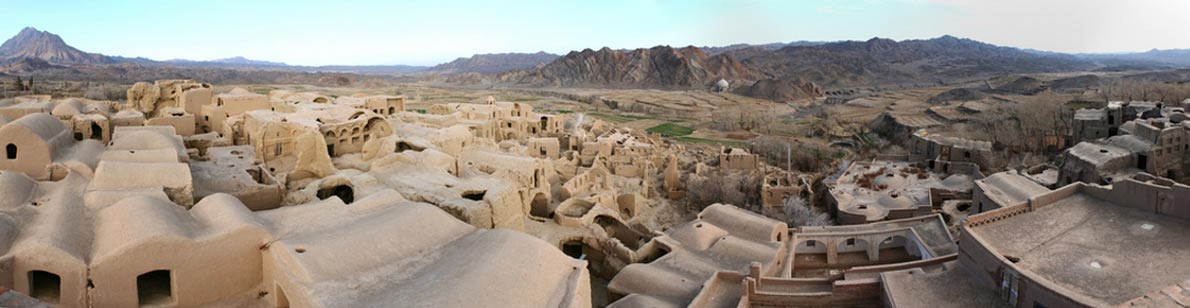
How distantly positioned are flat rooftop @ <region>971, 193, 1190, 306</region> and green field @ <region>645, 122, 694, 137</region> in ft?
134

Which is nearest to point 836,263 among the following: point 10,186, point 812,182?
point 812,182

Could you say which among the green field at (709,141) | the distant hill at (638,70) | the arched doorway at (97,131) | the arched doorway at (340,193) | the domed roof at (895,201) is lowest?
the green field at (709,141)

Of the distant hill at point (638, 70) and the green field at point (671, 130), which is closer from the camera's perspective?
the green field at point (671, 130)

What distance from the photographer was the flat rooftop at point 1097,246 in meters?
13.2

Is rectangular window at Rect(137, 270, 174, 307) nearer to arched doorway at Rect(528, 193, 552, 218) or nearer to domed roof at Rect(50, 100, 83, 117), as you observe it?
arched doorway at Rect(528, 193, 552, 218)

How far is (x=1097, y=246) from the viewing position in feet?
48.7

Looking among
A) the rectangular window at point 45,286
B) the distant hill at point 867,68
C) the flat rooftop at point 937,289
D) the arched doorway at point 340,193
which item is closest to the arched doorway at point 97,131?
the arched doorway at point 340,193

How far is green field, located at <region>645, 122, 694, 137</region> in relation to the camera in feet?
194

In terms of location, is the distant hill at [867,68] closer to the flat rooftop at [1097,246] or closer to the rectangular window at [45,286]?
the flat rooftop at [1097,246]

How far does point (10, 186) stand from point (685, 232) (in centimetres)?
→ 1457

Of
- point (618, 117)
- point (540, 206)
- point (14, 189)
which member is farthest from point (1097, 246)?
point (618, 117)

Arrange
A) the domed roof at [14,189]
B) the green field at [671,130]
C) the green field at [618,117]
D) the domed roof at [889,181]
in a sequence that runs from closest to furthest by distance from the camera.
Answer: the domed roof at [14,189] → the domed roof at [889,181] → the green field at [671,130] → the green field at [618,117]

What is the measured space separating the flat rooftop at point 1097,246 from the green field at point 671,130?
40.9 m

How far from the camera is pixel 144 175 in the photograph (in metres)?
14.3
